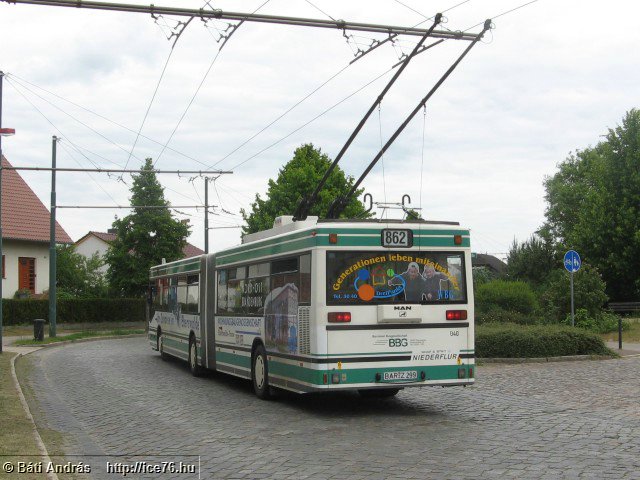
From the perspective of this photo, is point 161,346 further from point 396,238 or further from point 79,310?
point 79,310

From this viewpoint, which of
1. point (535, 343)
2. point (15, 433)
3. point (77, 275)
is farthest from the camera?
point (77, 275)

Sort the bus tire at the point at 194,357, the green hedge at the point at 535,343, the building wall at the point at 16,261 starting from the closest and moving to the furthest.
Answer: the bus tire at the point at 194,357 → the green hedge at the point at 535,343 → the building wall at the point at 16,261

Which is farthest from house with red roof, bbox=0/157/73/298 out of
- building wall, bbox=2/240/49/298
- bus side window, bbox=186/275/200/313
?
bus side window, bbox=186/275/200/313

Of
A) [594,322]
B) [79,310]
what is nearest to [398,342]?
[594,322]

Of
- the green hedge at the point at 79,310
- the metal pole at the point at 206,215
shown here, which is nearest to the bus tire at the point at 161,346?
the metal pole at the point at 206,215

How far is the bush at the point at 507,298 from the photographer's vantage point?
34406 millimetres

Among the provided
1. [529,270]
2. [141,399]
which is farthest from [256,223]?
[141,399]

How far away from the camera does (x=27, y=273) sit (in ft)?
168

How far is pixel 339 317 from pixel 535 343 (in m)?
10.3

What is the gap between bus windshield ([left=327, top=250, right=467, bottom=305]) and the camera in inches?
488

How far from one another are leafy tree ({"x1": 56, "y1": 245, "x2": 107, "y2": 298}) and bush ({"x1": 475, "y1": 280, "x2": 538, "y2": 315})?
33.9 metres

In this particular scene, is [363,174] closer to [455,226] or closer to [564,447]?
[455,226]

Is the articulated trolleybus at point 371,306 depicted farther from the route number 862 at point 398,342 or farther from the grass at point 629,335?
the grass at point 629,335

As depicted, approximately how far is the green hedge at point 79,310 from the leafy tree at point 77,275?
9.46 metres
